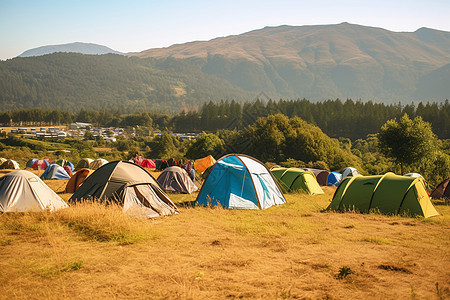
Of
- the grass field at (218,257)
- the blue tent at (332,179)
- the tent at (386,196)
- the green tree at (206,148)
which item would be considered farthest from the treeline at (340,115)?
the grass field at (218,257)

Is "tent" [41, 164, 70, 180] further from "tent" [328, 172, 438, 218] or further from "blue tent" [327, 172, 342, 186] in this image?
"tent" [328, 172, 438, 218]

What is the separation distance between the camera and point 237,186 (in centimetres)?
1357

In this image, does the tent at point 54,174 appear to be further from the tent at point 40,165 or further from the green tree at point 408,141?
the green tree at point 408,141

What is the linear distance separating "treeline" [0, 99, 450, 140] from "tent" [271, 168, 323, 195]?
48.2m

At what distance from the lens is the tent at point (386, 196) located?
11977mm

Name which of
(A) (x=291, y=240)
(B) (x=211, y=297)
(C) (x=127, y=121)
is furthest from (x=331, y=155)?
(C) (x=127, y=121)

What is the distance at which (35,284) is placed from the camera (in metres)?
5.66

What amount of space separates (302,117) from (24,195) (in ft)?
299

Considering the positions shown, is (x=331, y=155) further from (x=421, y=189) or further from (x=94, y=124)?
(x=94, y=124)

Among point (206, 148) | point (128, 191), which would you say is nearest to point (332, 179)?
point (128, 191)

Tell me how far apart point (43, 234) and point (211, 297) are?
4968 millimetres

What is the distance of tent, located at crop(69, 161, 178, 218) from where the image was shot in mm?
10977

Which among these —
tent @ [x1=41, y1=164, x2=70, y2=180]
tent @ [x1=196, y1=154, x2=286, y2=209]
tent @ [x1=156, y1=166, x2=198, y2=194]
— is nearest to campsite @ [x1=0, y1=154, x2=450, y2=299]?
tent @ [x1=196, y1=154, x2=286, y2=209]

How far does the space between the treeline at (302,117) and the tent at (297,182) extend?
48.2m
